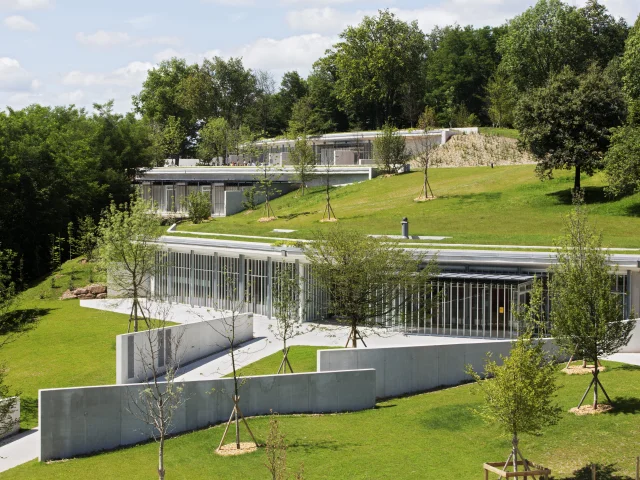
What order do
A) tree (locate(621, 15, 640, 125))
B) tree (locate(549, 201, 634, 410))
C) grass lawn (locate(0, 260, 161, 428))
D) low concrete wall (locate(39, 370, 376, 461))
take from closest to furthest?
low concrete wall (locate(39, 370, 376, 461)), tree (locate(549, 201, 634, 410)), grass lawn (locate(0, 260, 161, 428)), tree (locate(621, 15, 640, 125))

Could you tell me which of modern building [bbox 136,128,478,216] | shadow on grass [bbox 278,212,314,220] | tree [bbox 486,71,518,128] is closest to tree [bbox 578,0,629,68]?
tree [bbox 486,71,518,128]

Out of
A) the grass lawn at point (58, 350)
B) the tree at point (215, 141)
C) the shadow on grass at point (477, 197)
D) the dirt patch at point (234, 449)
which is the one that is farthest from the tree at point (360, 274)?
the tree at point (215, 141)

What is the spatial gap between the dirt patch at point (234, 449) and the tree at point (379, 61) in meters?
68.9

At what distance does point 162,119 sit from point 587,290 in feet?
282

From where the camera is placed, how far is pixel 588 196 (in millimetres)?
50625

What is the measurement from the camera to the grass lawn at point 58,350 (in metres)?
29.4

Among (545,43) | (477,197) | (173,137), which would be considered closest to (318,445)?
(477,197)

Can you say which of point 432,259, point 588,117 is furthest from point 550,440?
point 588,117

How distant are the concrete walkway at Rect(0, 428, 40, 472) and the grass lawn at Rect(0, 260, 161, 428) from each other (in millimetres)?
1059

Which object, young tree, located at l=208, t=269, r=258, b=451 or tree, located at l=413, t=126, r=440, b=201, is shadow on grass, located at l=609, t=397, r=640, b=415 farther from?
tree, located at l=413, t=126, r=440, b=201

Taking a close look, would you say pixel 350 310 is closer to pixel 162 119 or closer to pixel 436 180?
pixel 436 180

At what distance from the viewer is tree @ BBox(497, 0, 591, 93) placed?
7344cm

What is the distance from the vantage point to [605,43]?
75062mm

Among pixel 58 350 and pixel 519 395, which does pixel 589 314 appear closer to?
pixel 519 395
